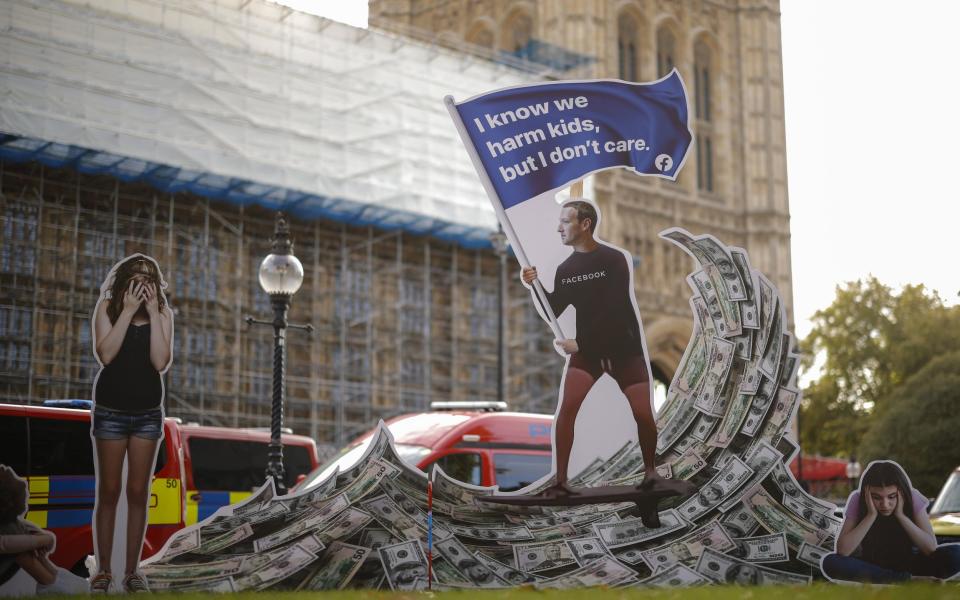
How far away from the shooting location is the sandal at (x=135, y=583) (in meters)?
7.88

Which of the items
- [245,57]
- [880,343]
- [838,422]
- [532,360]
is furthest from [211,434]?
[880,343]

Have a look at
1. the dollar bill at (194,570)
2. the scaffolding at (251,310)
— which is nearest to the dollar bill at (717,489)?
the dollar bill at (194,570)

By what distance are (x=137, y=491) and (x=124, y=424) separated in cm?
46

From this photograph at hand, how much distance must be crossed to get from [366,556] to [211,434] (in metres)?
8.93

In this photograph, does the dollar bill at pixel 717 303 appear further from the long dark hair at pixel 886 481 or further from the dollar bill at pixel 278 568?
the dollar bill at pixel 278 568

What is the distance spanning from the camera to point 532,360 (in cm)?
3862

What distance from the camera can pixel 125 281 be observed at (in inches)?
327

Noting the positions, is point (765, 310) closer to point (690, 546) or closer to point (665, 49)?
point (690, 546)

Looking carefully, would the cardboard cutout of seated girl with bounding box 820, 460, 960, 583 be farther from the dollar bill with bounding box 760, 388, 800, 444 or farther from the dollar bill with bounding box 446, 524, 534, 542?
the dollar bill with bounding box 446, 524, 534, 542

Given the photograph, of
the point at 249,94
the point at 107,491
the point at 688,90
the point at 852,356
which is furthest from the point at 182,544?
the point at 688,90

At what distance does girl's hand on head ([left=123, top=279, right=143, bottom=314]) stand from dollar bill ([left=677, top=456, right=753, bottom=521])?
13.9ft

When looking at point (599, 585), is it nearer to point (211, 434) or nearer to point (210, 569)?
point (210, 569)

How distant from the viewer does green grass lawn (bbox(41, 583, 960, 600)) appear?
23.9 feet

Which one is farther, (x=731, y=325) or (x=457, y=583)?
(x=731, y=325)
